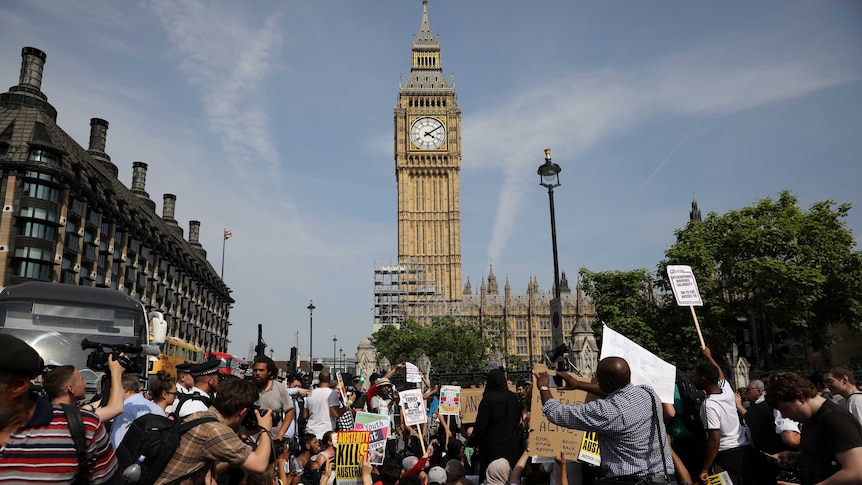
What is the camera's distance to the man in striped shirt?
268 cm

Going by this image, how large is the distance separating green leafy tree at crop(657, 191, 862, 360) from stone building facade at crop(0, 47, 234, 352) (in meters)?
41.4

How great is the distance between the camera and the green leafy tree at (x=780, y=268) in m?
34.2

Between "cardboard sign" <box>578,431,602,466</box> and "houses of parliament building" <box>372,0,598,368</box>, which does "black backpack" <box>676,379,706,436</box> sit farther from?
A: "houses of parliament building" <box>372,0,598,368</box>

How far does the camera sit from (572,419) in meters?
4.31

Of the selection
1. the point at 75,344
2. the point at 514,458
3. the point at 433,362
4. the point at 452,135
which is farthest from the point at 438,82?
the point at 514,458

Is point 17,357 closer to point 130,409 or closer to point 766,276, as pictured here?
point 130,409

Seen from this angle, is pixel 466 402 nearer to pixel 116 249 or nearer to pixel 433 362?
pixel 433 362

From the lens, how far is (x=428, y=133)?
92688 millimetres

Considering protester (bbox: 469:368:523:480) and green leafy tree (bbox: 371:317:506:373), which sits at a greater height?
green leafy tree (bbox: 371:317:506:373)

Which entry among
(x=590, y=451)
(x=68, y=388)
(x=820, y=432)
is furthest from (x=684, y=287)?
(x=68, y=388)

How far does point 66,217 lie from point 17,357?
5080cm

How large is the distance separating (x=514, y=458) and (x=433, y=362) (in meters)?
54.4

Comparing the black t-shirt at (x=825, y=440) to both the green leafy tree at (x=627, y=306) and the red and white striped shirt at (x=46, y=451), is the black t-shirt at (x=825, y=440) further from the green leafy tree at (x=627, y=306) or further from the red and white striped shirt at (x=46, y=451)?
the green leafy tree at (x=627, y=306)

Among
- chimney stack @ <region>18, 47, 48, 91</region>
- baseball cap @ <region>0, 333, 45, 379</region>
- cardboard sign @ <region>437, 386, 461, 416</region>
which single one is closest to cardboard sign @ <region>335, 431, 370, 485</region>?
cardboard sign @ <region>437, 386, 461, 416</region>
